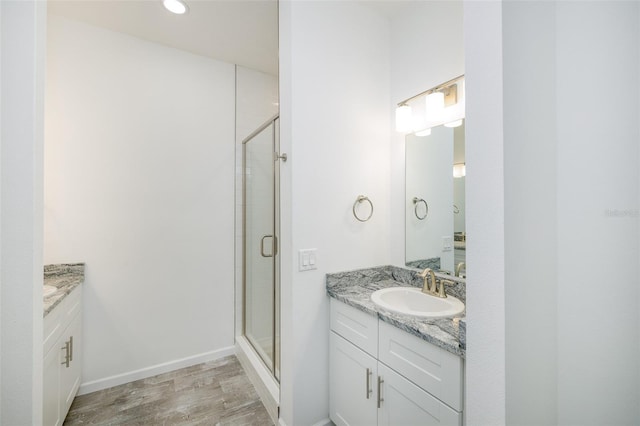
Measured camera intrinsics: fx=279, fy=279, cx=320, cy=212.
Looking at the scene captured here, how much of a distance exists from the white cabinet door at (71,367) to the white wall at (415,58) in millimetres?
2132

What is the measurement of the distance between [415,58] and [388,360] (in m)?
1.77

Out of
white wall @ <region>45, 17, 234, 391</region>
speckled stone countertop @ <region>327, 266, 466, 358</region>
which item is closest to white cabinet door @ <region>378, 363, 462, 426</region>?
speckled stone countertop @ <region>327, 266, 466, 358</region>

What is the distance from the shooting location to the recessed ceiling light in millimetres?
1839

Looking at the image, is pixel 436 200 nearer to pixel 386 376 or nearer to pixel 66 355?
pixel 386 376

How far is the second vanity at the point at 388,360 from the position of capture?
104 cm

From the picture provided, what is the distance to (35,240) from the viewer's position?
81cm

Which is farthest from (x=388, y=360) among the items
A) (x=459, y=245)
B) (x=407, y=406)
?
(x=459, y=245)

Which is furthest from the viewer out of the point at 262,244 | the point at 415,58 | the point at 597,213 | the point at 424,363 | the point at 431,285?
the point at 262,244

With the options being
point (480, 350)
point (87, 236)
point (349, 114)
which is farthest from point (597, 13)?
point (87, 236)

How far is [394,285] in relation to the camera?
179 centimetres

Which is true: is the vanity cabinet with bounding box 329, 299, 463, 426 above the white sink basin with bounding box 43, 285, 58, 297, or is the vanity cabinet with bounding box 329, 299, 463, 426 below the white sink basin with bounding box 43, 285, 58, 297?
below

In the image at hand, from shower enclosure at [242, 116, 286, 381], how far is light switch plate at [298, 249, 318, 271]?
42 centimetres

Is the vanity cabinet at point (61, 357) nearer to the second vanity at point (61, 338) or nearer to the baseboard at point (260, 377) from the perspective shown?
the second vanity at point (61, 338)

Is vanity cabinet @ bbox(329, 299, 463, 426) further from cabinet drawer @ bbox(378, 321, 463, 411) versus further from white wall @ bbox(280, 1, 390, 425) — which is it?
white wall @ bbox(280, 1, 390, 425)
